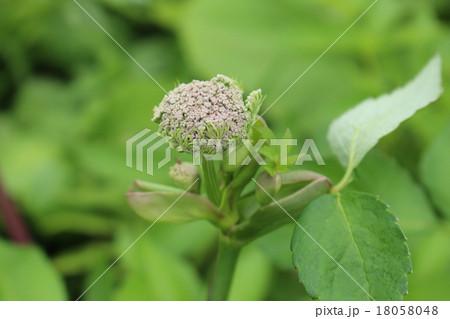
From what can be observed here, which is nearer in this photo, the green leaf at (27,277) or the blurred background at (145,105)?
the green leaf at (27,277)

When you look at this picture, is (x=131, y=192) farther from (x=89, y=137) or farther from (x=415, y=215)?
(x=89, y=137)

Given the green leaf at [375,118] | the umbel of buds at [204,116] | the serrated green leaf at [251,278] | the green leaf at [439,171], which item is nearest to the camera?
the umbel of buds at [204,116]

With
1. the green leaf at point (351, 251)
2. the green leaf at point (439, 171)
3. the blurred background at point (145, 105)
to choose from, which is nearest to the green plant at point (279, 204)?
the green leaf at point (351, 251)

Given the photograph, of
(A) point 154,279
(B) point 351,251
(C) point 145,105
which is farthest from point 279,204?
(C) point 145,105

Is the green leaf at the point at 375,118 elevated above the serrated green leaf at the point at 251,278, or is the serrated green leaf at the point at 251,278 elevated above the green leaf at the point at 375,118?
the green leaf at the point at 375,118

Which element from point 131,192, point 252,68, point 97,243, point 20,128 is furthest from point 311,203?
point 20,128

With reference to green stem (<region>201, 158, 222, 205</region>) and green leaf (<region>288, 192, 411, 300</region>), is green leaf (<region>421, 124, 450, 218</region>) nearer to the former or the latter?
green leaf (<region>288, 192, 411, 300</region>)
